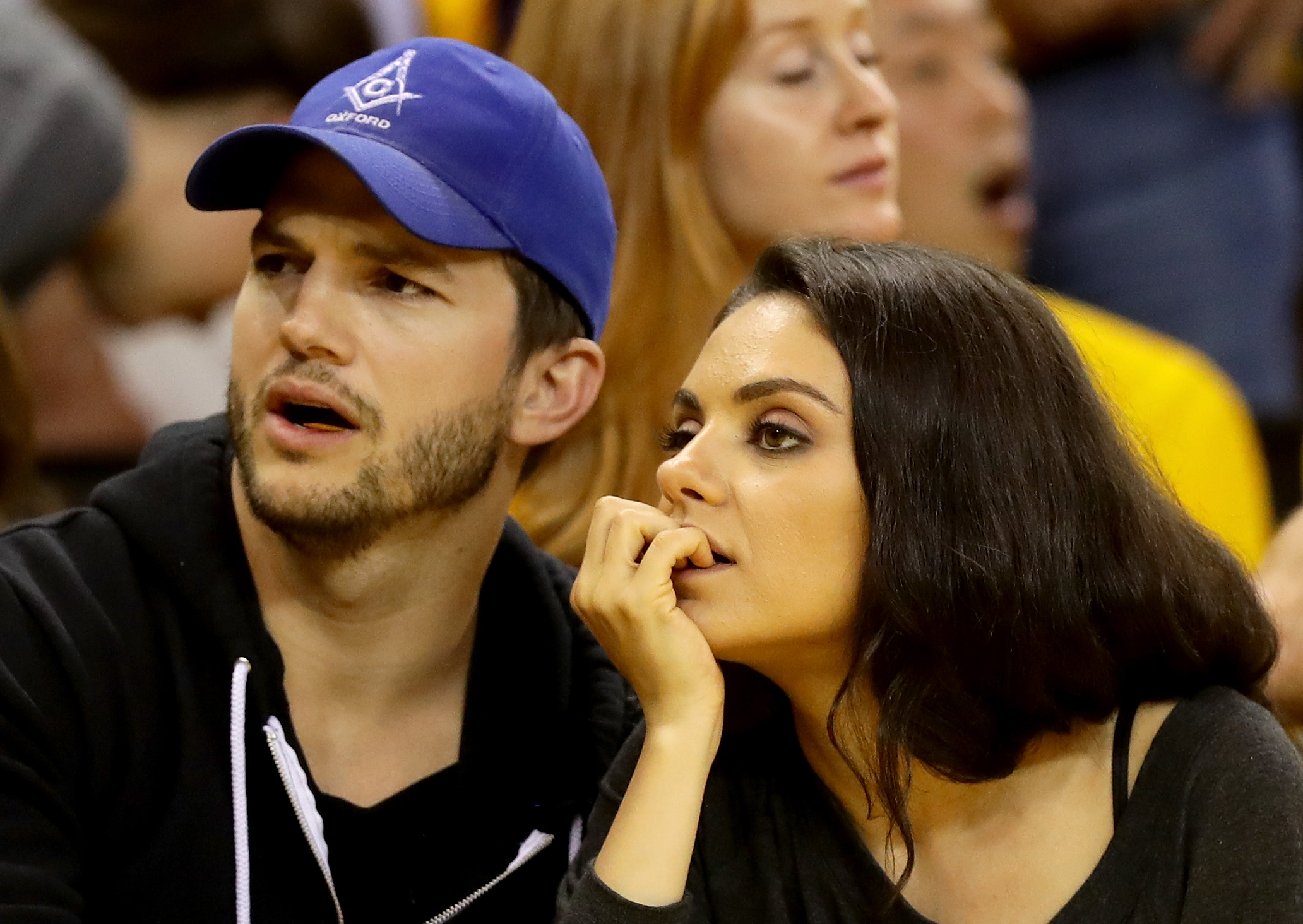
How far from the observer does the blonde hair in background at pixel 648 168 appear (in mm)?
2885

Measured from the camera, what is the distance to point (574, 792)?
223 centimetres

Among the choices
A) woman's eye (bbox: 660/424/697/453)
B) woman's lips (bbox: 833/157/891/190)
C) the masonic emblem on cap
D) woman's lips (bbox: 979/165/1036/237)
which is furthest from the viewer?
woman's lips (bbox: 979/165/1036/237)

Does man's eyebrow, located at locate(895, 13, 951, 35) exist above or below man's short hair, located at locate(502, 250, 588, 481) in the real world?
below

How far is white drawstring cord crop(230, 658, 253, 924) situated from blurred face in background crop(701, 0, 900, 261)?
1285 millimetres

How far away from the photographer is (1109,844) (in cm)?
195

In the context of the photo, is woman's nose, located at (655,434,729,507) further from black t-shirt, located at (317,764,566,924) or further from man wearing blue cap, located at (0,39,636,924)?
black t-shirt, located at (317,764,566,924)

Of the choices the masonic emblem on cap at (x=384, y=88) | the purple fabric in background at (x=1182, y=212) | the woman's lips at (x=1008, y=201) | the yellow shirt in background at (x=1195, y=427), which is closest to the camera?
the masonic emblem on cap at (x=384, y=88)

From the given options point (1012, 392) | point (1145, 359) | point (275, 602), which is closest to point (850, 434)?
point (1012, 392)

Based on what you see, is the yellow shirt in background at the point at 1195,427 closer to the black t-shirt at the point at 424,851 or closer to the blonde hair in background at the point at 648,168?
the blonde hair in background at the point at 648,168

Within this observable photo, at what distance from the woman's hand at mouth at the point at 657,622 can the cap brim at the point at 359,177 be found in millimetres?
414

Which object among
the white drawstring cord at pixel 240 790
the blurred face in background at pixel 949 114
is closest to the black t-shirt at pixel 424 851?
the white drawstring cord at pixel 240 790

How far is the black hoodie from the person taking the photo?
1.96 m

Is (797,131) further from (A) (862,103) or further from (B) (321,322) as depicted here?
(B) (321,322)

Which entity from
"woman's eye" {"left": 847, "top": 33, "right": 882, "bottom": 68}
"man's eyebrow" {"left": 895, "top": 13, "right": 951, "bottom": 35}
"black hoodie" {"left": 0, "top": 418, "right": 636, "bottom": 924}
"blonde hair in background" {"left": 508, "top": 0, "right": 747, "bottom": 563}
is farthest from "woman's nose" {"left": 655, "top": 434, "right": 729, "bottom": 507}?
"man's eyebrow" {"left": 895, "top": 13, "right": 951, "bottom": 35}
